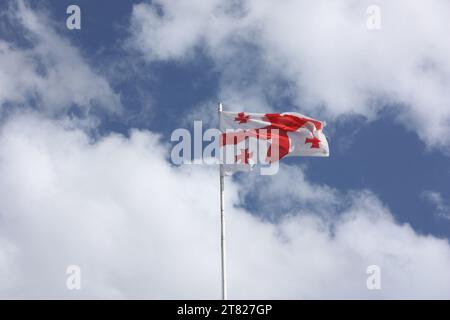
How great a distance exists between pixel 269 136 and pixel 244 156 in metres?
2.57

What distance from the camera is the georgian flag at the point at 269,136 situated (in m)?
44.7

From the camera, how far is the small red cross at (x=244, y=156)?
44.2 metres

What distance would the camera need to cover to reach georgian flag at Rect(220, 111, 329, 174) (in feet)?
147

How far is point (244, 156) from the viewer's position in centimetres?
4444

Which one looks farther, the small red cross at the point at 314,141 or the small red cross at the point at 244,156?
the small red cross at the point at 314,141

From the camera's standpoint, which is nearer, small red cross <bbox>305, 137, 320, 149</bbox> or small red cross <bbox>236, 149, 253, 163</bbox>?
small red cross <bbox>236, 149, 253, 163</bbox>

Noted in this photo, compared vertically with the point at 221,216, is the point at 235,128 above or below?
above

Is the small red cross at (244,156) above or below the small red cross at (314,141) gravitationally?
below
